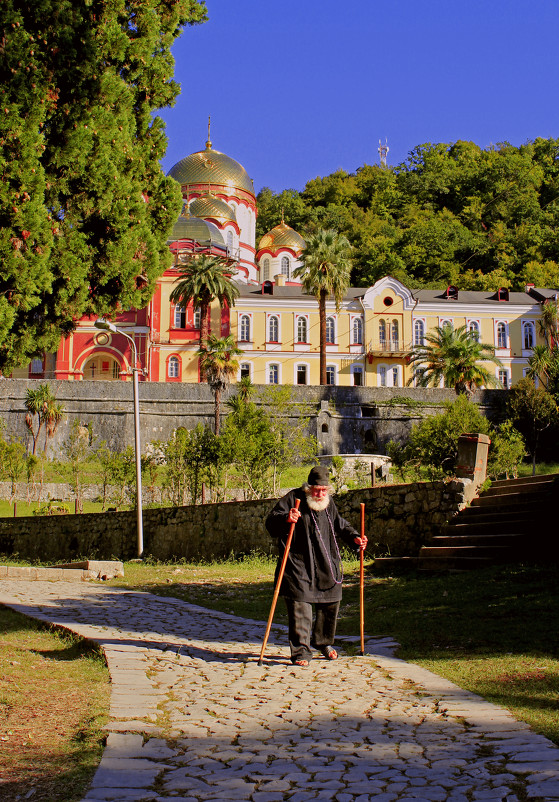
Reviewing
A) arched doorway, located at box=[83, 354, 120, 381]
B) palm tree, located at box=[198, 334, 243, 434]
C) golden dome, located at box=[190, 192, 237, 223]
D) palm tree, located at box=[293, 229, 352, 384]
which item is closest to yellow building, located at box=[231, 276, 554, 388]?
golden dome, located at box=[190, 192, 237, 223]

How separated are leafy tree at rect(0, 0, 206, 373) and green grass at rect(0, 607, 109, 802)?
481 centimetres

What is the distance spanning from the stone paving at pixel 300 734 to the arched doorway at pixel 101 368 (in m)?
43.8

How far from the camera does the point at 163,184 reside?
1351 cm

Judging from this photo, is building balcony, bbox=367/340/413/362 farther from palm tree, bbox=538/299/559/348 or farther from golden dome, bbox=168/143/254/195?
golden dome, bbox=168/143/254/195

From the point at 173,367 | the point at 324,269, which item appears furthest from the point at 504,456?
the point at 173,367

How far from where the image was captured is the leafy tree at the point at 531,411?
137 ft

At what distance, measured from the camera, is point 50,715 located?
5320mm

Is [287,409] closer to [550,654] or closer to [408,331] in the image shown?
[408,331]

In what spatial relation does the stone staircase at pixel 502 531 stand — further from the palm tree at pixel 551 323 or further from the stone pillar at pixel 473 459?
the palm tree at pixel 551 323

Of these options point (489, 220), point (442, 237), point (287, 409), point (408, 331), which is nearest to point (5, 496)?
point (287, 409)

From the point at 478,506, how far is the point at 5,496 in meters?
26.3

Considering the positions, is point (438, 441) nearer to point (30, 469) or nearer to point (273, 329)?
point (30, 469)

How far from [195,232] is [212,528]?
36.8 m

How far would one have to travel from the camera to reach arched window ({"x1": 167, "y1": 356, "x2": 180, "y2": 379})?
50812 millimetres
